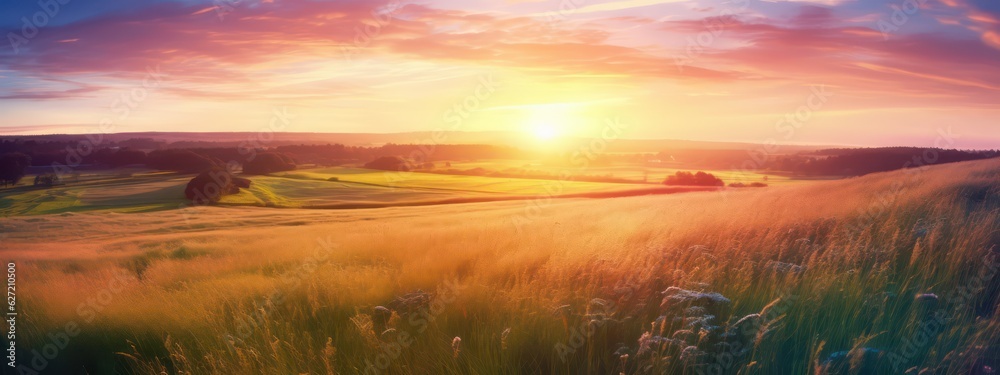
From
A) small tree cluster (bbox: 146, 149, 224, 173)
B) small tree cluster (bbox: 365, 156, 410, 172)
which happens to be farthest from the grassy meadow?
small tree cluster (bbox: 365, 156, 410, 172)

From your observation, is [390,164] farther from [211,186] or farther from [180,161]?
[180,161]

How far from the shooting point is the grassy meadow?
4875mm

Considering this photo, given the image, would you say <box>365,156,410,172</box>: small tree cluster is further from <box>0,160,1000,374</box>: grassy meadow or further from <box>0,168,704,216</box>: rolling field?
<box>0,160,1000,374</box>: grassy meadow

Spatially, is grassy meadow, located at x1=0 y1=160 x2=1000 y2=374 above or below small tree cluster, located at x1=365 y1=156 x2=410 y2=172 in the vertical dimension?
below

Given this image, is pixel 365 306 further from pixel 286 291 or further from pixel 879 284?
pixel 879 284

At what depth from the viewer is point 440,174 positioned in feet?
184

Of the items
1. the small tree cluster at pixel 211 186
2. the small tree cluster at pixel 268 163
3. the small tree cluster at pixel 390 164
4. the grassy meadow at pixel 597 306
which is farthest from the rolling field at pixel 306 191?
the grassy meadow at pixel 597 306

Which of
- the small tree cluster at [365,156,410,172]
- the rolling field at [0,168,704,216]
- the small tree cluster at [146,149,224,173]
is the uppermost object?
the small tree cluster at [146,149,224,173]

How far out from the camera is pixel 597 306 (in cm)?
590

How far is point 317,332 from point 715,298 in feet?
14.7

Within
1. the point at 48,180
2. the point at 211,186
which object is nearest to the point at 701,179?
the point at 211,186

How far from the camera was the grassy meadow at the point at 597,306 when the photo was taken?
488 cm

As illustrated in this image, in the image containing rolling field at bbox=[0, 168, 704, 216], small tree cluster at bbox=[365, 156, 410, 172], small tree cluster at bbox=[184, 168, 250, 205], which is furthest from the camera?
small tree cluster at bbox=[365, 156, 410, 172]

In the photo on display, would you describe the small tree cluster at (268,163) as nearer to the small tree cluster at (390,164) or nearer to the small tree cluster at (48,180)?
the small tree cluster at (390,164)
